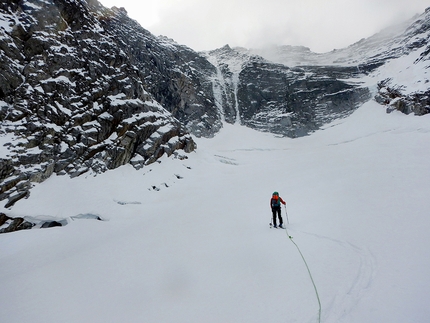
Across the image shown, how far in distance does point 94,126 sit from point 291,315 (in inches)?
857

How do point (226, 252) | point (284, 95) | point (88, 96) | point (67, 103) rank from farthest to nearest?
point (284, 95) < point (88, 96) < point (67, 103) < point (226, 252)

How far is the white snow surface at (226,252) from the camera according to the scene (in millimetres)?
4461

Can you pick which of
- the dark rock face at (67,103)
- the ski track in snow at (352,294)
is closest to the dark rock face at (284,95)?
the dark rock face at (67,103)

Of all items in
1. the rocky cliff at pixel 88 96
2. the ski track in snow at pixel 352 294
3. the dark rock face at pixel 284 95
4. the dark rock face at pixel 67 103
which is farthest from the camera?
the dark rock face at pixel 284 95

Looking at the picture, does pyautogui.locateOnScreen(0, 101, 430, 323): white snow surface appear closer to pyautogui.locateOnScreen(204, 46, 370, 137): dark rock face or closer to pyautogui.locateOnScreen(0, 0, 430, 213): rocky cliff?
pyautogui.locateOnScreen(0, 0, 430, 213): rocky cliff

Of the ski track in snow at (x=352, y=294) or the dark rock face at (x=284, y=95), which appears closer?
the ski track in snow at (x=352, y=294)

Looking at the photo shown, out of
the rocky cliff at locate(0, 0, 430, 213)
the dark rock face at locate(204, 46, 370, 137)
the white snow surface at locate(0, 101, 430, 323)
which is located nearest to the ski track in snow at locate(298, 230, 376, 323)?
the white snow surface at locate(0, 101, 430, 323)

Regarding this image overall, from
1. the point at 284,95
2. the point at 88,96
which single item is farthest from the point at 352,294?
the point at 284,95

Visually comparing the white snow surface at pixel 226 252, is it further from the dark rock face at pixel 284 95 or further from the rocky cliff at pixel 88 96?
the dark rock face at pixel 284 95

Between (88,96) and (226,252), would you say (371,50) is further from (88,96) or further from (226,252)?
(226,252)

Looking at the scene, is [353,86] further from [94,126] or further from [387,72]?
[94,126]

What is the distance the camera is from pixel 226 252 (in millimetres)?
7406

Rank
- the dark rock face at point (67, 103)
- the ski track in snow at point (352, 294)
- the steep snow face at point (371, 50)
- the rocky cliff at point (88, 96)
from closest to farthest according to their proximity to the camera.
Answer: the ski track in snow at point (352, 294)
the dark rock face at point (67, 103)
the rocky cliff at point (88, 96)
the steep snow face at point (371, 50)

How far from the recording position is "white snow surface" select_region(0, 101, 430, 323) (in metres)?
4.46
